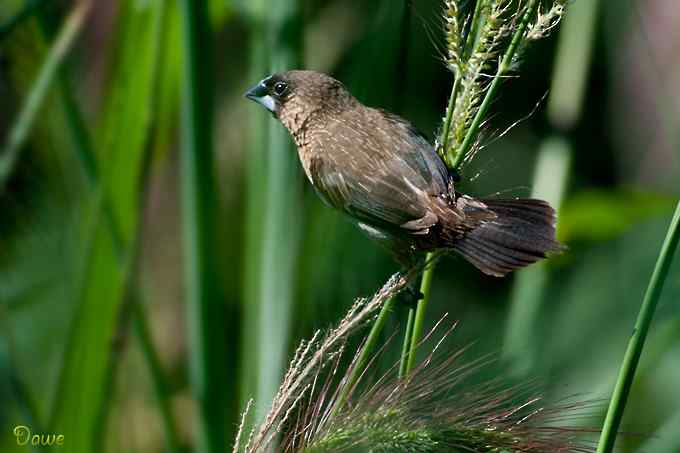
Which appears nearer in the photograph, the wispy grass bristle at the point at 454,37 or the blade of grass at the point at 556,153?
the wispy grass bristle at the point at 454,37

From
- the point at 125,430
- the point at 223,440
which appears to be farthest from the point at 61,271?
the point at 223,440

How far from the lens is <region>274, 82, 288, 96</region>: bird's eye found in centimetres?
206

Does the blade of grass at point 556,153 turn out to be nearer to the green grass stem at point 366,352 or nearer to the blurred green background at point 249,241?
the blurred green background at point 249,241

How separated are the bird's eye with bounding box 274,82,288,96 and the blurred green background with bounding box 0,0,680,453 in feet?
0.14

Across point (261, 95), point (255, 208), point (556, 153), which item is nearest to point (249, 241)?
point (255, 208)

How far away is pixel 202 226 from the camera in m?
1.90

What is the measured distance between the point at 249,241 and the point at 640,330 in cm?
113

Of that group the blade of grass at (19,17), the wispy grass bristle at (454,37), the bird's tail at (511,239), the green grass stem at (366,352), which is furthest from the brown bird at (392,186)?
the blade of grass at (19,17)

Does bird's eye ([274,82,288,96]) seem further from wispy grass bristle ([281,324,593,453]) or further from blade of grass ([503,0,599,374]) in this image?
wispy grass bristle ([281,324,593,453])

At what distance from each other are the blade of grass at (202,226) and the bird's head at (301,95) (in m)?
0.19

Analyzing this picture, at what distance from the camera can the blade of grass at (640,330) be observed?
3.72 feet

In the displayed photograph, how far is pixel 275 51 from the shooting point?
2057mm

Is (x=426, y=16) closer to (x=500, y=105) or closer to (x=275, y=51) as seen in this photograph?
(x=275, y=51)

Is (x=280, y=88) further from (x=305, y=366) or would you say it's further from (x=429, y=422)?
(x=429, y=422)
